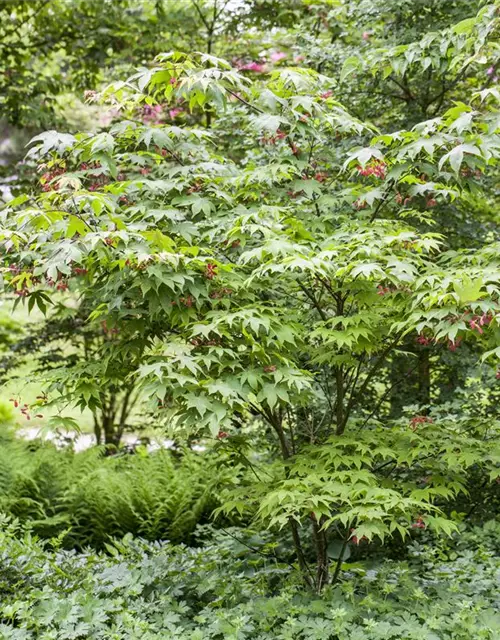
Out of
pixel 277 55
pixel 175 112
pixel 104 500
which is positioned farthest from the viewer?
pixel 175 112

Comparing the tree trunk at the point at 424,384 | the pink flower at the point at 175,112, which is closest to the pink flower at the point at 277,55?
the pink flower at the point at 175,112

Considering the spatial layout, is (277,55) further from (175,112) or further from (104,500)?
(104,500)

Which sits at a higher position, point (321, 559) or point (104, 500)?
point (321, 559)

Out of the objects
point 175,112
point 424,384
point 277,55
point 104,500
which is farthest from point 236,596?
point 277,55

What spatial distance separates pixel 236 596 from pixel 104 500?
1.95 meters

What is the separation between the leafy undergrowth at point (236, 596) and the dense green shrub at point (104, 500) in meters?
0.67

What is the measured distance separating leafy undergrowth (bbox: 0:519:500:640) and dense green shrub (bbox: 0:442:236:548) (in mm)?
668

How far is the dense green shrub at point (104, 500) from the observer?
4.88 m

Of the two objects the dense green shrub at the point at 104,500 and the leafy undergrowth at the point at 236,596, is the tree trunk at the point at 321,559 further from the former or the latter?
the dense green shrub at the point at 104,500

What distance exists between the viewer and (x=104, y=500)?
4953 mm

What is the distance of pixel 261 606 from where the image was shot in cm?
302

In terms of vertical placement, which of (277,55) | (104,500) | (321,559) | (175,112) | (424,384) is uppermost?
(277,55)

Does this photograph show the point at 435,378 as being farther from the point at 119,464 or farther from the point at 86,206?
the point at 86,206

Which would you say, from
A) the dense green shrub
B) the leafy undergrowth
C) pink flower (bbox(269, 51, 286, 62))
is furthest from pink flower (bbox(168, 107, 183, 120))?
the leafy undergrowth
